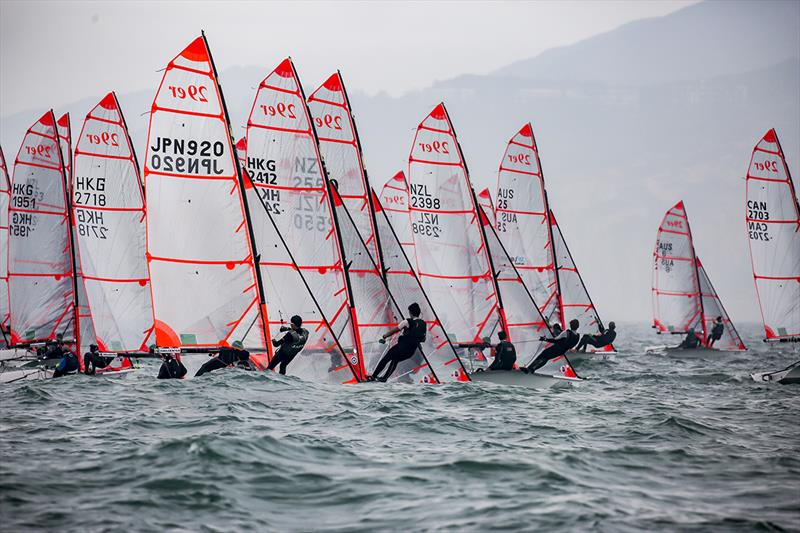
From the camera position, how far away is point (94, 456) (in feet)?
34.6

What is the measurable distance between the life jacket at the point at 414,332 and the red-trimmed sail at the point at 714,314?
2626cm

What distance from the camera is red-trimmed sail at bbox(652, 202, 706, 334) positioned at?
138ft

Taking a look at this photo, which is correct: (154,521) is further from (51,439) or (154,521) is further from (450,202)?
(450,202)

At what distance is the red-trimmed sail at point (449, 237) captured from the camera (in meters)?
25.5

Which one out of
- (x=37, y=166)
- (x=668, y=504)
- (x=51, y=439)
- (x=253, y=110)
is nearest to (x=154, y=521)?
(x=51, y=439)

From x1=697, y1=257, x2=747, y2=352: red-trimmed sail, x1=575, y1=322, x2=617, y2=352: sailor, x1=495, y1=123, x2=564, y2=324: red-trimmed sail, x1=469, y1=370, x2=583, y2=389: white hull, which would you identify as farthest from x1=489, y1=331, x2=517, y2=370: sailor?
x1=697, y1=257, x2=747, y2=352: red-trimmed sail

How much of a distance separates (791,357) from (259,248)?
85.3 ft

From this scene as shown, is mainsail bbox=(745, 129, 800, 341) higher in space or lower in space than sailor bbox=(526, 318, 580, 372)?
higher

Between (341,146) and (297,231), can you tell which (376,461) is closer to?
(297,231)

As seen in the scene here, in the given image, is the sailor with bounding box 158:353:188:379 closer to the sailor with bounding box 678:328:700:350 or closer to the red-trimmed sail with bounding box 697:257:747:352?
the sailor with bounding box 678:328:700:350

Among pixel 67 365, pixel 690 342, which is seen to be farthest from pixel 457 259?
pixel 690 342

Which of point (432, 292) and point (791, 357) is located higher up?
point (432, 292)

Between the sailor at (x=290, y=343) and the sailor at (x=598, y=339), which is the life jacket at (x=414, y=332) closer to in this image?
the sailor at (x=290, y=343)

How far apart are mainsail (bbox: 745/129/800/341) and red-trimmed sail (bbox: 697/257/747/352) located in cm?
1060
